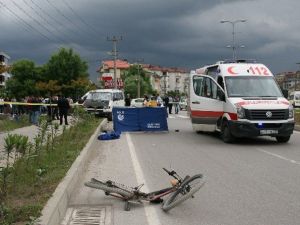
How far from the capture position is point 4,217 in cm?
585

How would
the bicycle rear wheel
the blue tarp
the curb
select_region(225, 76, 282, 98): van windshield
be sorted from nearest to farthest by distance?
the curb < the bicycle rear wheel < select_region(225, 76, 282, 98): van windshield < the blue tarp

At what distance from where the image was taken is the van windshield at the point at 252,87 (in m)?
16.6

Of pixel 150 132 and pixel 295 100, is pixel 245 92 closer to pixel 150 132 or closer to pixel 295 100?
pixel 150 132

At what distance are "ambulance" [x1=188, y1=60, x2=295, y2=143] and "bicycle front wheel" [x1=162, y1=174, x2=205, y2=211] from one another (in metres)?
8.28

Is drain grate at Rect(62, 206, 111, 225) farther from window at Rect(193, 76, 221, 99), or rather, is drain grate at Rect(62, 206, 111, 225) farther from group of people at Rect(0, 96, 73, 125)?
group of people at Rect(0, 96, 73, 125)

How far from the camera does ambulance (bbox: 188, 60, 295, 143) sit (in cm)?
1562

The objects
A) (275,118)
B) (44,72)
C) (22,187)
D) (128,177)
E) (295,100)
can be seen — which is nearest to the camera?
(22,187)

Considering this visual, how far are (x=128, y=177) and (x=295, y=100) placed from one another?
59118 millimetres

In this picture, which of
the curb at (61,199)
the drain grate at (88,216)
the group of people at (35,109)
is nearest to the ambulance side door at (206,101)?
the curb at (61,199)

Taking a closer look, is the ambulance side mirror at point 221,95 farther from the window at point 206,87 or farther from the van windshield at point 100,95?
the van windshield at point 100,95

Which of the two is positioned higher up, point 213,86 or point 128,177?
point 213,86

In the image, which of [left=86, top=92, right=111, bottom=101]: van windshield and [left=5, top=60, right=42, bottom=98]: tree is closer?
[left=86, top=92, right=111, bottom=101]: van windshield

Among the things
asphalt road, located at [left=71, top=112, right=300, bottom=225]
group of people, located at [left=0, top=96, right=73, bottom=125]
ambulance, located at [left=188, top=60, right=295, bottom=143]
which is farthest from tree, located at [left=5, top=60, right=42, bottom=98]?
asphalt road, located at [left=71, top=112, right=300, bottom=225]

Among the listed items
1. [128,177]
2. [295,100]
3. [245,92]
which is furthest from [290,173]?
[295,100]
